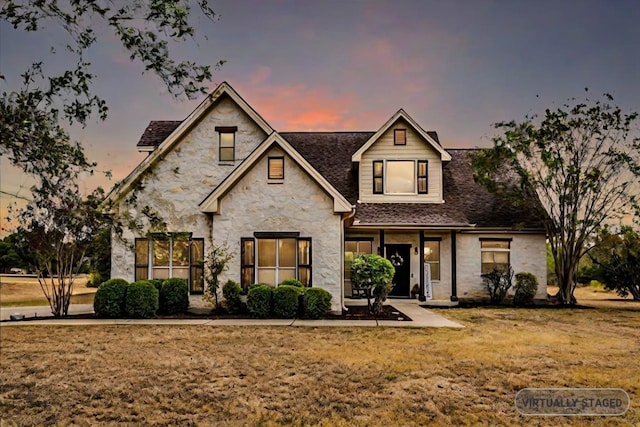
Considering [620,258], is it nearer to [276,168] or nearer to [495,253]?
[495,253]

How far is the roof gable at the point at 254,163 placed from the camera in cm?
1595

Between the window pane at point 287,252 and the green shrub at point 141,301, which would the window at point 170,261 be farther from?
the window pane at point 287,252

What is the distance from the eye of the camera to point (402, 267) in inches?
856

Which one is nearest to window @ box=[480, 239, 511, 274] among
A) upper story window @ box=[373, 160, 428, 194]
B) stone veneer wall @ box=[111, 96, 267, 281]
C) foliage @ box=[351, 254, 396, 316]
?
upper story window @ box=[373, 160, 428, 194]

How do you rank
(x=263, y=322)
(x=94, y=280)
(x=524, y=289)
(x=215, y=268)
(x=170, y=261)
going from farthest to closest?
(x=94, y=280) → (x=524, y=289) → (x=170, y=261) → (x=215, y=268) → (x=263, y=322)

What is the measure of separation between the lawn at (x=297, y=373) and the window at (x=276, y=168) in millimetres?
5344

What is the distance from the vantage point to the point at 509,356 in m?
9.66

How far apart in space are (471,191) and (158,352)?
671 inches

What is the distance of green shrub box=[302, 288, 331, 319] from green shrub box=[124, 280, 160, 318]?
4.44 metres

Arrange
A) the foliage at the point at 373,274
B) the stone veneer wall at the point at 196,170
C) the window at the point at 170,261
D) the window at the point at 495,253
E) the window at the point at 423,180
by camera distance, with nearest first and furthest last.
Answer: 1. the foliage at the point at 373,274
2. the window at the point at 170,261
3. the stone veneer wall at the point at 196,170
4. the window at the point at 495,253
5. the window at the point at 423,180

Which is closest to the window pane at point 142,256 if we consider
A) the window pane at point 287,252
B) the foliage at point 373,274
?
the window pane at point 287,252

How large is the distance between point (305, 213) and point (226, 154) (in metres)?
3.81

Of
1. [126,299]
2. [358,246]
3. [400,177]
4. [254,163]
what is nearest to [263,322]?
[126,299]

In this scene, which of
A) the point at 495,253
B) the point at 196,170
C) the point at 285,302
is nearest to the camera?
the point at 285,302
